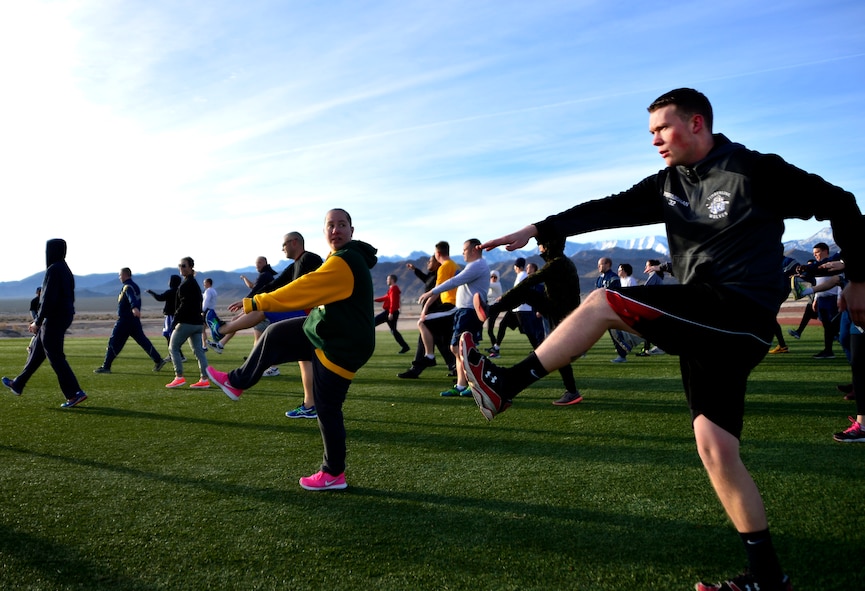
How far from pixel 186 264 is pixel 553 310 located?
660cm

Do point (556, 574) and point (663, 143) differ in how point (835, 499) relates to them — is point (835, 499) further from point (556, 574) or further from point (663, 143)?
point (663, 143)

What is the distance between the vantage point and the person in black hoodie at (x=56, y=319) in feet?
25.5

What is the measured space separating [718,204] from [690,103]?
0.47 metres

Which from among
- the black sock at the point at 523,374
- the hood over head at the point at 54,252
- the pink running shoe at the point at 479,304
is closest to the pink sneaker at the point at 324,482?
the black sock at the point at 523,374

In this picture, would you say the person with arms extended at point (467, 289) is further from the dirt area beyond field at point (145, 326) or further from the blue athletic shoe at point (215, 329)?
the dirt area beyond field at point (145, 326)

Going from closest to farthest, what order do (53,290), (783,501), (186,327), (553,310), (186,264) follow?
1. (783,501)
2. (553,310)
3. (53,290)
4. (186,327)
5. (186,264)

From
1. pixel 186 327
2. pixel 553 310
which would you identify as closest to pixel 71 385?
pixel 186 327

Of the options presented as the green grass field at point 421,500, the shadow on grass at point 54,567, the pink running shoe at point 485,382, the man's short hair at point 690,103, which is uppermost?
the man's short hair at point 690,103

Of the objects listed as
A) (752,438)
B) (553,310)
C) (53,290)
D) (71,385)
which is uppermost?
(53,290)

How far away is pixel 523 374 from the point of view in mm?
2777

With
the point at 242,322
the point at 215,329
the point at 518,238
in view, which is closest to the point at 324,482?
the point at 242,322

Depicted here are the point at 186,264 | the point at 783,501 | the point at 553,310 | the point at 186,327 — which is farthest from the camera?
the point at 186,264

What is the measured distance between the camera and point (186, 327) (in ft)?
32.8

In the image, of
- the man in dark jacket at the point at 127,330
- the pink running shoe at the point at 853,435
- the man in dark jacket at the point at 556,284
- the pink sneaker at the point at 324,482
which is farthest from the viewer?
the man in dark jacket at the point at 127,330
